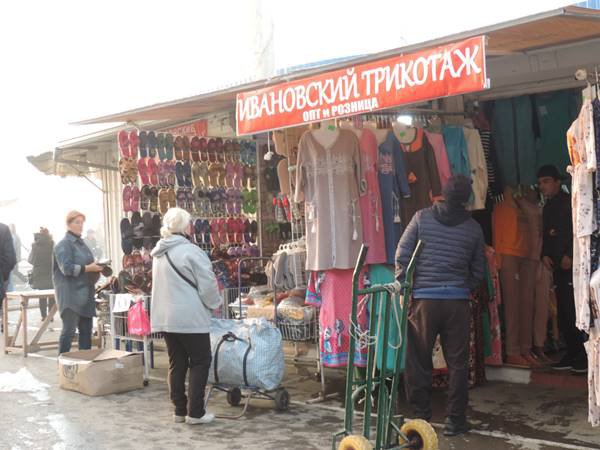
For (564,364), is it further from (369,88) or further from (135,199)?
(135,199)

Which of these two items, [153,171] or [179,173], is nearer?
[153,171]

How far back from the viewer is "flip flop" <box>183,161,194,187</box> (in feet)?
30.5

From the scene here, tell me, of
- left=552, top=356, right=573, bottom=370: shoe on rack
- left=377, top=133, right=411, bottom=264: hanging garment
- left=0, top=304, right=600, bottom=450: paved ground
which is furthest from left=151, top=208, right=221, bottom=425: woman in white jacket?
left=552, top=356, right=573, bottom=370: shoe on rack

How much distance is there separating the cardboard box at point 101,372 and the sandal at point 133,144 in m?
2.13

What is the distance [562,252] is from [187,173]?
420 cm

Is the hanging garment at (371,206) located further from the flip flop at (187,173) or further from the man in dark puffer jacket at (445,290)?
the flip flop at (187,173)

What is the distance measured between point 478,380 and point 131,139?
4.42 m

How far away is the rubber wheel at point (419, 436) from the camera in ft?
17.2

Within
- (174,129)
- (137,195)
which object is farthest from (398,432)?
(174,129)

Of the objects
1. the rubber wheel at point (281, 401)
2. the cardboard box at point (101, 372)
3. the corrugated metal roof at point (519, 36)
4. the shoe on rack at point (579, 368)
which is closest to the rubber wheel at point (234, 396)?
the rubber wheel at point (281, 401)

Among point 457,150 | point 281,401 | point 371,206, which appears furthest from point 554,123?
point 281,401

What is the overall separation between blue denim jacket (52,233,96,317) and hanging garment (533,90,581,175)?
196 inches

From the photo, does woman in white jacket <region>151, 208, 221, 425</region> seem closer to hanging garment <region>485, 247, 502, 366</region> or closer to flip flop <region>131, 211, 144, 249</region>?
flip flop <region>131, 211, 144, 249</region>

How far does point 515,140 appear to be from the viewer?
7.98 metres
